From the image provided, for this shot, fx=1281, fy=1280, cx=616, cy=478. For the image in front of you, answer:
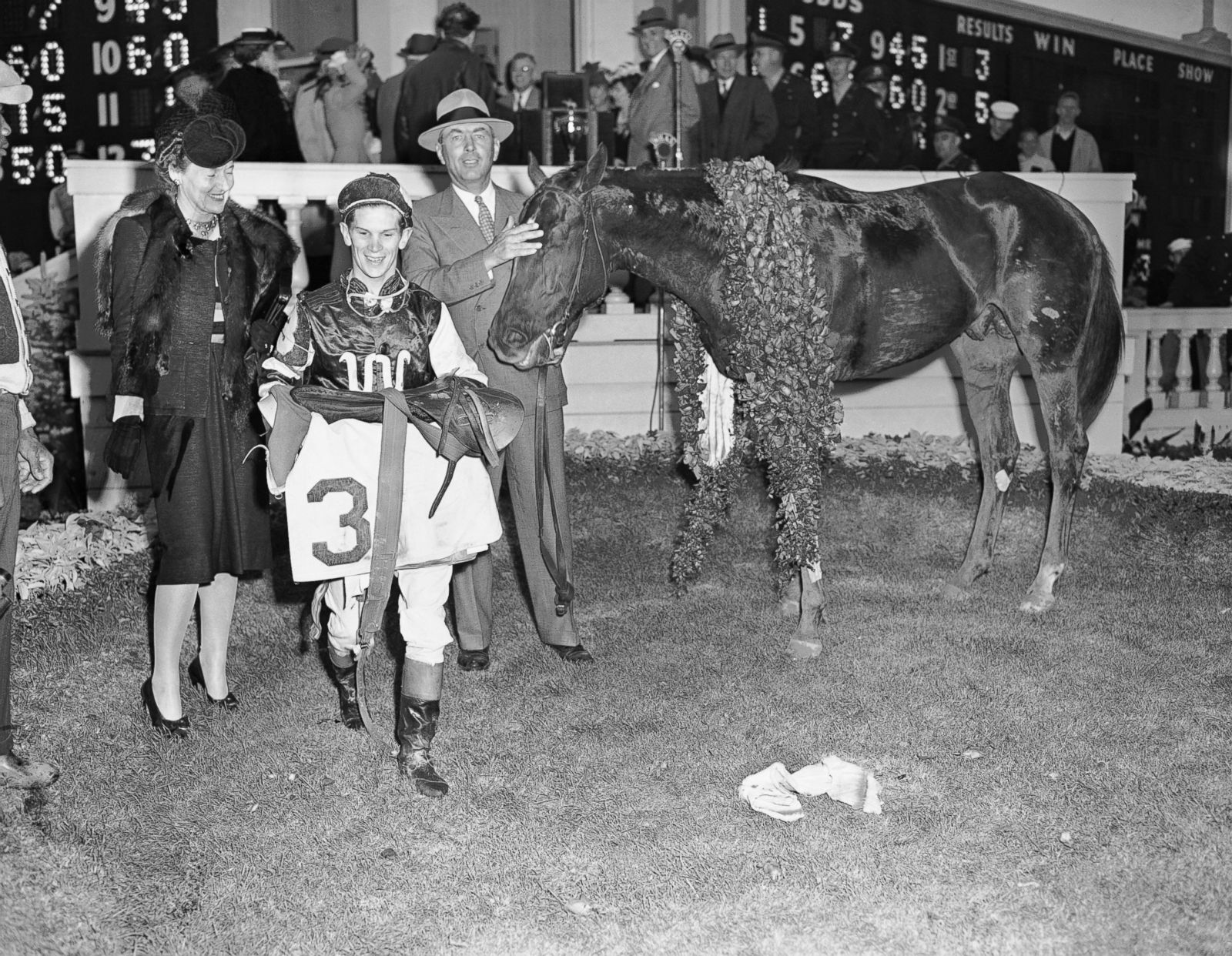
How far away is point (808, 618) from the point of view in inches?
205

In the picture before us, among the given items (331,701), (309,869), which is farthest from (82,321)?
(309,869)

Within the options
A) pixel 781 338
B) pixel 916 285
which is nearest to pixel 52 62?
pixel 916 285

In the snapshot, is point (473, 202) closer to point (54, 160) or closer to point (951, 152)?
point (951, 152)

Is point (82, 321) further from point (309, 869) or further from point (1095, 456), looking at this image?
point (1095, 456)

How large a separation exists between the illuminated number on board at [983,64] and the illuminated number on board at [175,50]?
399 inches

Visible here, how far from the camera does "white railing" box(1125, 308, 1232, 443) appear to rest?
1103 centimetres

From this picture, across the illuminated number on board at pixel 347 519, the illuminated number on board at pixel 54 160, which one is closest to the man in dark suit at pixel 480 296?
the illuminated number on board at pixel 347 519

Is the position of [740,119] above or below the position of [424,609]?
above

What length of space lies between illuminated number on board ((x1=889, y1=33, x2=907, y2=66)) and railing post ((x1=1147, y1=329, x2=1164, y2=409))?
6.84 m

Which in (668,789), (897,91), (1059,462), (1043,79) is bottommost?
(668,789)

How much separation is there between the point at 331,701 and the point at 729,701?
149 cm

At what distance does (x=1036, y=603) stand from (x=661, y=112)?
204 inches

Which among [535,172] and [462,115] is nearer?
[535,172]

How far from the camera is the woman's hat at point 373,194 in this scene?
12.3 ft
